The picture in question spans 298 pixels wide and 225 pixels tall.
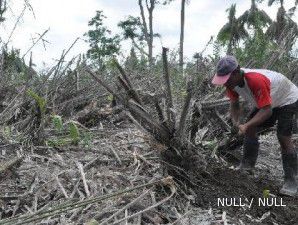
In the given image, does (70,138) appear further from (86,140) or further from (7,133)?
(7,133)

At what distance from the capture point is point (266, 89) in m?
4.08

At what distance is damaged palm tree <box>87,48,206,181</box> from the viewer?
3.62 m

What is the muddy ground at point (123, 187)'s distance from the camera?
126 inches

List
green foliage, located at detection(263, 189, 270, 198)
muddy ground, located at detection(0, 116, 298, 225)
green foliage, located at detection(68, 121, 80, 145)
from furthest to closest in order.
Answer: green foliage, located at detection(68, 121, 80, 145) < green foliage, located at detection(263, 189, 270, 198) < muddy ground, located at detection(0, 116, 298, 225)

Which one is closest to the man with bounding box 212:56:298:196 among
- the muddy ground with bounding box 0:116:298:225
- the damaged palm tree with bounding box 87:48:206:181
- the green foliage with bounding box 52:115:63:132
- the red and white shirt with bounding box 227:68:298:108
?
the red and white shirt with bounding box 227:68:298:108

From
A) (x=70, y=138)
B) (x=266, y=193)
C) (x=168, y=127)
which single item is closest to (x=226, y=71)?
(x=168, y=127)

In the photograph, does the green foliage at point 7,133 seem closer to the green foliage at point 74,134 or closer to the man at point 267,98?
the green foliage at point 74,134

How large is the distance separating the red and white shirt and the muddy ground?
67cm

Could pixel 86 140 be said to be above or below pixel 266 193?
above

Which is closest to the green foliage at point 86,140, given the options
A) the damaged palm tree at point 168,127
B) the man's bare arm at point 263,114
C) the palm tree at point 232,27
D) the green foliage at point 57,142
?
the green foliage at point 57,142

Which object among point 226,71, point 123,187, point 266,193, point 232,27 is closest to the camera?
point 123,187

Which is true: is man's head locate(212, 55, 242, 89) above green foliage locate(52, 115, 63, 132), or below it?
above

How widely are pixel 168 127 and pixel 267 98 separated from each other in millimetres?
862

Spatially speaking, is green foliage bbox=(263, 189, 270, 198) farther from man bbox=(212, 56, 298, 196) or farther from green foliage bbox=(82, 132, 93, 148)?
green foliage bbox=(82, 132, 93, 148)
